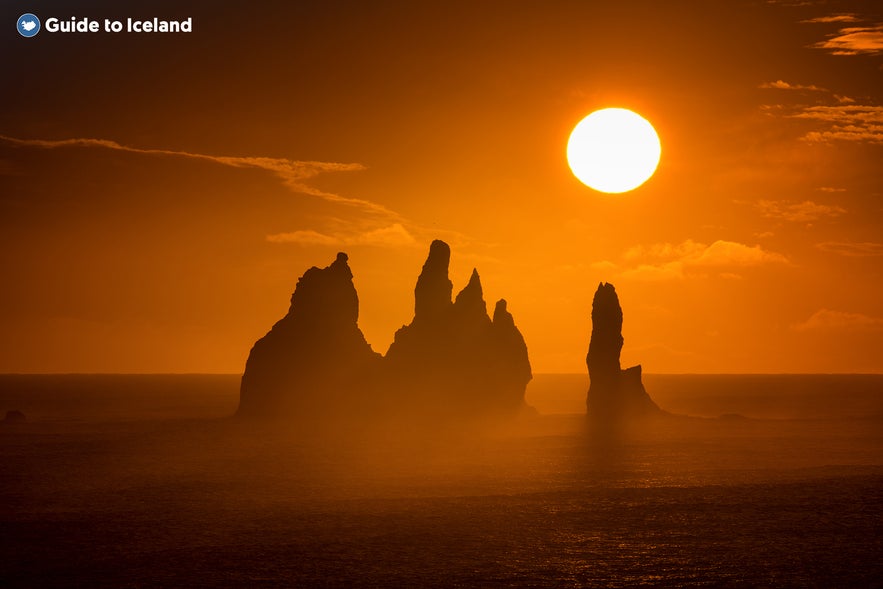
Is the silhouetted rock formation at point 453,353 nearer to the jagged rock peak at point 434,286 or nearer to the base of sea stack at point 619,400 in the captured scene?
the jagged rock peak at point 434,286

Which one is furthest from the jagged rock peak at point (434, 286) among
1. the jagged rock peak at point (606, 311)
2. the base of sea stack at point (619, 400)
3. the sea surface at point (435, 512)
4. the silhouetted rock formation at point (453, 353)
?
the sea surface at point (435, 512)

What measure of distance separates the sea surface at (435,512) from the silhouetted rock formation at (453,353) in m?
25.5

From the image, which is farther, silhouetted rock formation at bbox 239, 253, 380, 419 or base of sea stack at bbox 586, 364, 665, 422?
base of sea stack at bbox 586, 364, 665, 422

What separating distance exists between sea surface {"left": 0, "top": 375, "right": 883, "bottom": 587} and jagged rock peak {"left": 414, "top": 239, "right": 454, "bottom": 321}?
3260cm

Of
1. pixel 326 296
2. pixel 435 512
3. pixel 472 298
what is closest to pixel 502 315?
pixel 472 298

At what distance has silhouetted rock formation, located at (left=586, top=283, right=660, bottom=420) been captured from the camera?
130 m

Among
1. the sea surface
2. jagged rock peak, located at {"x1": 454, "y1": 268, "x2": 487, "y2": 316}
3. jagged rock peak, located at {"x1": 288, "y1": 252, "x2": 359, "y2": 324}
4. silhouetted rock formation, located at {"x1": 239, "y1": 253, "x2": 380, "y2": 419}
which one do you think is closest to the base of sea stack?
jagged rock peak, located at {"x1": 454, "y1": 268, "x2": 487, "y2": 316}

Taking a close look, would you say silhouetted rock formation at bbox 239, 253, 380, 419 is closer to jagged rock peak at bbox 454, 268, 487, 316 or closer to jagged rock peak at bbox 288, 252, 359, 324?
jagged rock peak at bbox 288, 252, 359, 324

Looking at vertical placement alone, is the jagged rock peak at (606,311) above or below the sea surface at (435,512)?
above

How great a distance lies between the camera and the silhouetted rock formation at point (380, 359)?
402 ft

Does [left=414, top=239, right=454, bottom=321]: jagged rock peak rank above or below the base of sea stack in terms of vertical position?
above

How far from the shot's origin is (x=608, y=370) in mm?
131375

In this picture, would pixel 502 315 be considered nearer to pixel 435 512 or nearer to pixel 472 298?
pixel 472 298

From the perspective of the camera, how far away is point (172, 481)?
65625 millimetres
